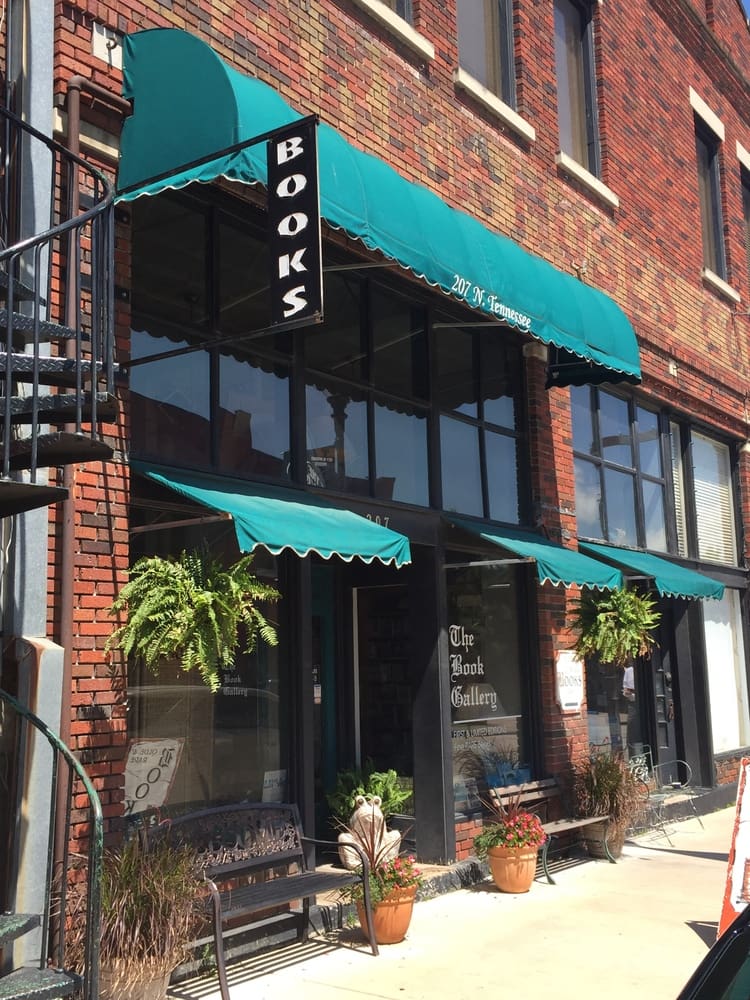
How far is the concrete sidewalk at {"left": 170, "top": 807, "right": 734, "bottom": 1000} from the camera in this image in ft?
19.1

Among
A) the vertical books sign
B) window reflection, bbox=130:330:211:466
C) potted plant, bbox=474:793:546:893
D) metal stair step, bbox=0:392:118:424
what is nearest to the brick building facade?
window reflection, bbox=130:330:211:466

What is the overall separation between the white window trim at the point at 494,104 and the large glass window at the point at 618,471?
2702mm

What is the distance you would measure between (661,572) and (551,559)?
2521 mm

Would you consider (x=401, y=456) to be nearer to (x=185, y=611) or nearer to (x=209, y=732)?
(x=209, y=732)

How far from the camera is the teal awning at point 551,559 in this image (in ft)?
28.1

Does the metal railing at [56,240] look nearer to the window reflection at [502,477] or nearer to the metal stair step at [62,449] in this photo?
the metal stair step at [62,449]

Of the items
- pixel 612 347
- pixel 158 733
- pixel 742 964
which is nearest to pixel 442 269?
pixel 612 347

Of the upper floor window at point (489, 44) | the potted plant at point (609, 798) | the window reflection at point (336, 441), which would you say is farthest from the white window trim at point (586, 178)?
the potted plant at point (609, 798)

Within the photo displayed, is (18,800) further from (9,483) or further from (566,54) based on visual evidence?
(566,54)

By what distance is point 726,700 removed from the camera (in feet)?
45.1

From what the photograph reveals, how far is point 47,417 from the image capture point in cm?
502

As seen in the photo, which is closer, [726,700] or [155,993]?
[155,993]

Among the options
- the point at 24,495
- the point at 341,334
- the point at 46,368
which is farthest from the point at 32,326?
the point at 341,334

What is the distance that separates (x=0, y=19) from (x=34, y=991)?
16.7 ft
